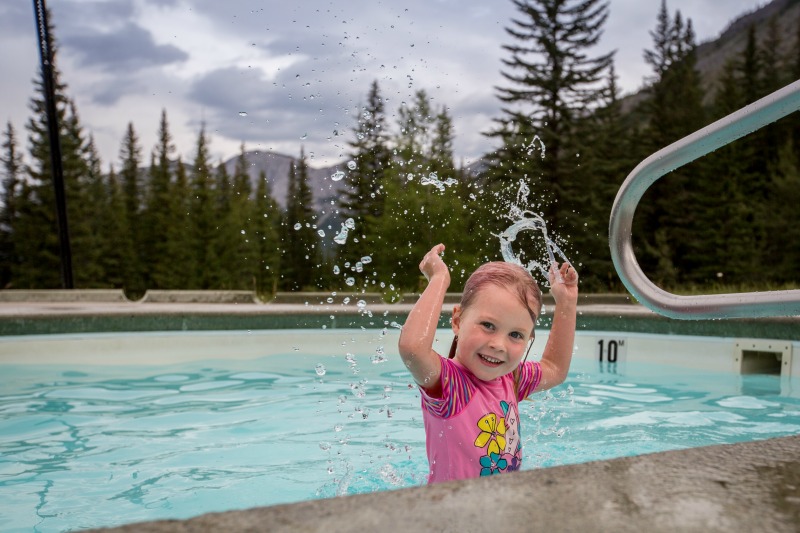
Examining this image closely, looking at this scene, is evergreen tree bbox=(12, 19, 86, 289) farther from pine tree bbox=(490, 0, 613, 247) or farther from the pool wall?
the pool wall

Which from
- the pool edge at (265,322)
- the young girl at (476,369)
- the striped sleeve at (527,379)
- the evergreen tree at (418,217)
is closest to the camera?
the young girl at (476,369)

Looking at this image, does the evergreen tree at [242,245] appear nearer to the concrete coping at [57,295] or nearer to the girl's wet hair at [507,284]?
the concrete coping at [57,295]

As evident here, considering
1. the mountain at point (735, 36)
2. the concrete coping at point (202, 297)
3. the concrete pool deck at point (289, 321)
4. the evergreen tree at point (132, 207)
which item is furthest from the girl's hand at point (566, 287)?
the mountain at point (735, 36)

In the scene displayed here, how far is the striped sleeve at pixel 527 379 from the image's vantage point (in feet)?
7.15

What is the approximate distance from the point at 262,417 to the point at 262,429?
0.31 m

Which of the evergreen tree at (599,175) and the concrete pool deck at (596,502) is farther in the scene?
the evergreen tree at (599,175)

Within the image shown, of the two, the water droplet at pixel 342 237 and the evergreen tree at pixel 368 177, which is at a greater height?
the evergreen tree at pixel 368 177

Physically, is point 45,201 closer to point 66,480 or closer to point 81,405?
point 81,405

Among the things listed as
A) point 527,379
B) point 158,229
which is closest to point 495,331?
point 527,379

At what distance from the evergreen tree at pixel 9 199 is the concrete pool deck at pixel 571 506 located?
31.2 m

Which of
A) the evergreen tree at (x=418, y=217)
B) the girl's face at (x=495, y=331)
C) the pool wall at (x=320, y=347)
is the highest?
the evergreen tree at (x=418, y=217)

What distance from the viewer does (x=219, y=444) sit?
3.56 metres

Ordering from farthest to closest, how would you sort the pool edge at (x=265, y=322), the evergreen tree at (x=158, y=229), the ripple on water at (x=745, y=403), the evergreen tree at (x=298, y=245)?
the evergreen tree at (x=298, y=245)
the evergreen tree at (x=158, y=229)
the pool edge at (x=265, y=322)
the ripple on water at (x=745, y=403)

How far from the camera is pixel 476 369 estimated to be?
1940 mm
